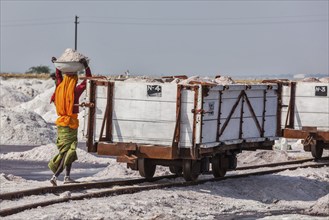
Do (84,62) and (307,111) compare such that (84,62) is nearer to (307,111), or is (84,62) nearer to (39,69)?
(307,111)

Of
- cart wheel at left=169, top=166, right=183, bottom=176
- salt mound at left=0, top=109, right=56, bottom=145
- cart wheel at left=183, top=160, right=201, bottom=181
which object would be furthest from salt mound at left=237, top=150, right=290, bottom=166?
salt mound at left=0, top=109, right=56, bottom=145

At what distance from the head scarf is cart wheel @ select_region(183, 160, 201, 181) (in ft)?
8.59

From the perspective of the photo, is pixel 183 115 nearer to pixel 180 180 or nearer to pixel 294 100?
pixel 180 180

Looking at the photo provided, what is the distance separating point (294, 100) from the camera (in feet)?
92.2

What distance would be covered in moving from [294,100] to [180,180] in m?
8.21

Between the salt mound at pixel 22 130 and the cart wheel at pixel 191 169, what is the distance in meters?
19.8

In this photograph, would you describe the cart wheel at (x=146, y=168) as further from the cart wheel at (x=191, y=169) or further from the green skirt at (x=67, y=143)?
the green skirt at (x=67, y=143)

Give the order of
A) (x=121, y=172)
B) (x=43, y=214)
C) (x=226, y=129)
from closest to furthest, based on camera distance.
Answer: (x=43, y=214)
(x=226, y=129)
(x=121, y=172)

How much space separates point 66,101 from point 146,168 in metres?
2.67

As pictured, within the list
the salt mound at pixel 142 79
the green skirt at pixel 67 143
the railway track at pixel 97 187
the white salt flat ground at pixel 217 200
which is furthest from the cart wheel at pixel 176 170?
the green skirt at pixel 67 143

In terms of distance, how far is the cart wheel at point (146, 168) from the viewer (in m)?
20.1

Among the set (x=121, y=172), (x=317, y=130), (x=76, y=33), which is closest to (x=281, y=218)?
(x=121, y=172)

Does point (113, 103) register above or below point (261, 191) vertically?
above

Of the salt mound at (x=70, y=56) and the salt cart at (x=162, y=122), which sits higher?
the salt mound at (x=70, y=56)
